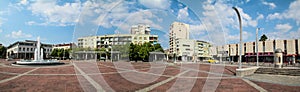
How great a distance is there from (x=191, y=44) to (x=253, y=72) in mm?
74724

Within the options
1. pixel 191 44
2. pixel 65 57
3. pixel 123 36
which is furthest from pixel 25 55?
pixel 191 44

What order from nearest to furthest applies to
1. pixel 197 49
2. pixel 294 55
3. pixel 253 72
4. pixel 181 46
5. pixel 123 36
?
pixel 253 72
pixel 294 55
pixel 123 36
pixel 181 46
pixel 197 49

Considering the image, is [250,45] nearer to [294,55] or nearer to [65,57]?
[294,55]

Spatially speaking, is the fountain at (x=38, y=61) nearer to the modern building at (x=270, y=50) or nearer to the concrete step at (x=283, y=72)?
the concrete step at (x=283, y=72)

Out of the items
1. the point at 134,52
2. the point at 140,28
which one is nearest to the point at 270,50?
the point at 134,52

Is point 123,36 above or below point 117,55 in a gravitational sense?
above

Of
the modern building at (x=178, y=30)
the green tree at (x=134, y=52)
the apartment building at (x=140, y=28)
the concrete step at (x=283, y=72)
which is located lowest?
the concrete step at (x=283, y=72)

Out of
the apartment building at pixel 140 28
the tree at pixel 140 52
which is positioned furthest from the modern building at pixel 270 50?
the apartment building at pixel 140 28

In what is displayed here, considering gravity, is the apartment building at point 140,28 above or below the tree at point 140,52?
above

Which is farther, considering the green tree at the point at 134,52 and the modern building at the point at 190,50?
the modern building at the point at 190,50

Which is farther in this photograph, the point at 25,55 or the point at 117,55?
the point at 25,55

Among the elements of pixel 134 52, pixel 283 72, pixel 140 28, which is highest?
pixel 140 28

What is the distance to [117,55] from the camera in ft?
194

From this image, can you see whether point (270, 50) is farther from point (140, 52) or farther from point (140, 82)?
point (140, 82)
